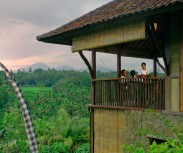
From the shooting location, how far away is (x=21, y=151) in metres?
26.7

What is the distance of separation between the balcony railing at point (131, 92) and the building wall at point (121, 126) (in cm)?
21

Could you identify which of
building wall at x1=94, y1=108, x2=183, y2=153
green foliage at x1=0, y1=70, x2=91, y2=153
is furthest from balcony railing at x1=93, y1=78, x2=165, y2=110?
green foliage at x1=0, y1=70, x2=91, y2=153

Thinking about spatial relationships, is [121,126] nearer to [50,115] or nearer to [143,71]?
[143,71]

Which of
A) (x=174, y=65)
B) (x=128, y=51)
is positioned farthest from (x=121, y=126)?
(x=128, y=51)

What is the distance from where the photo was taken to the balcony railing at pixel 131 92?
24.9ft

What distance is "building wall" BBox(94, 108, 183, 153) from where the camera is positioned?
7.41 metres

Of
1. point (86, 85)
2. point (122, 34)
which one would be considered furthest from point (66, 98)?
point (122, 34)

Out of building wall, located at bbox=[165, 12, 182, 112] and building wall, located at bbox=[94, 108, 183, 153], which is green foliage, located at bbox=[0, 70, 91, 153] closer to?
building wall, located at bbox=[94, 108, 183, 153]

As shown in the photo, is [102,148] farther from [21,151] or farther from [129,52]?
[21,151]

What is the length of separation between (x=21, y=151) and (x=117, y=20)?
21.4 m

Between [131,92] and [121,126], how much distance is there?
36.2 inches

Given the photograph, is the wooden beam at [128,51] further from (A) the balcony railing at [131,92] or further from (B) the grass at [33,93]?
(B) the grass at [33,93]

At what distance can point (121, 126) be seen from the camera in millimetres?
8641

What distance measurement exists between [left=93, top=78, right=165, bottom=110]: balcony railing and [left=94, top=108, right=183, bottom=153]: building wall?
212 mm
